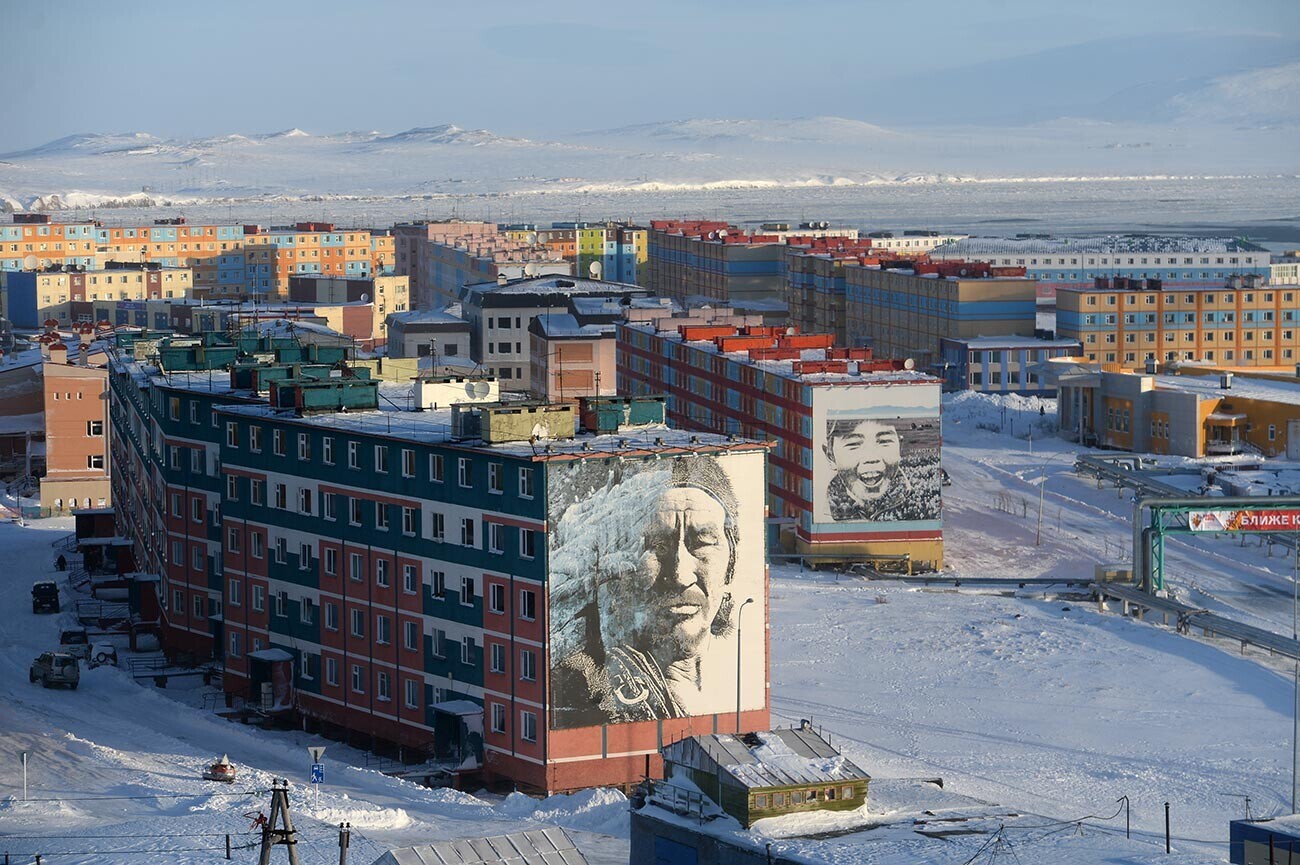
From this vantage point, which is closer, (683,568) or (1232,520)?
(683,568)

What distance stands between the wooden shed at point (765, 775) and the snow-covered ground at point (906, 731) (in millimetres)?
920

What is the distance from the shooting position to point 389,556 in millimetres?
35781

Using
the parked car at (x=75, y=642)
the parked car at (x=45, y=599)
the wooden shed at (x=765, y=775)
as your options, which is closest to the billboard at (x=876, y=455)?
the parked car at (x=45, y=599)

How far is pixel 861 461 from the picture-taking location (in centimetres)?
5253

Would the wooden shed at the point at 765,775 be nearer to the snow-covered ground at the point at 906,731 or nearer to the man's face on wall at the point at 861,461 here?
the snow-covered ground at the point at 906,731

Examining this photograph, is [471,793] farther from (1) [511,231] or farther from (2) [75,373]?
(1) [511,231]

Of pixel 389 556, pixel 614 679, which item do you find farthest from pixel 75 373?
pixel 614 679

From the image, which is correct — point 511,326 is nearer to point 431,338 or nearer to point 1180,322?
point 431,338

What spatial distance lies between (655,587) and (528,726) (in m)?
2.83

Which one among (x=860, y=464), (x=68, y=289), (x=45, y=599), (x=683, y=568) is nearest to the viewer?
(x=683, y=568)

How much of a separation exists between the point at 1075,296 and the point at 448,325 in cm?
2600

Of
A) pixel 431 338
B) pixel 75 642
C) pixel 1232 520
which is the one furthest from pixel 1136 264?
pixel 75 642

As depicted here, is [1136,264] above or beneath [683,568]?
above

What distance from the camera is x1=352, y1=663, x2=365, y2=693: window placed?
3638 cm
